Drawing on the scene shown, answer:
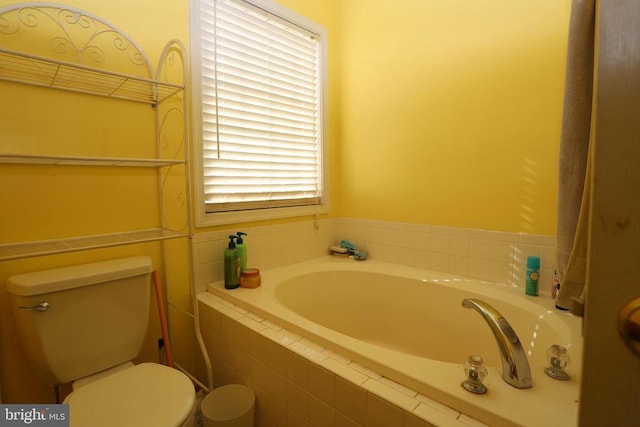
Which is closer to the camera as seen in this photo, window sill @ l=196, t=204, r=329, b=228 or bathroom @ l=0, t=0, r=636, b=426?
bathroom @ l=0, t=0, r=636, b=426

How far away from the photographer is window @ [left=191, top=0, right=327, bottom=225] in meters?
1.66

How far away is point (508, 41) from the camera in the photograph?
155cm

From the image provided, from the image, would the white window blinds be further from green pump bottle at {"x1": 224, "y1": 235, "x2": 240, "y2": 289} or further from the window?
green pump bottle at {"x1": 224, "y1": 235, "x2": 240, "y2": 289}

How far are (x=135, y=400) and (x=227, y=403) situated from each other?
45cm

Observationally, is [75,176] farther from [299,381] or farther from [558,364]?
[558,364]

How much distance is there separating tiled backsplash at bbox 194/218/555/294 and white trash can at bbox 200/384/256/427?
0.54m

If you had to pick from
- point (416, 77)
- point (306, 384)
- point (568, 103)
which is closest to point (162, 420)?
point (306, 384)

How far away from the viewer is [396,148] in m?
2.04

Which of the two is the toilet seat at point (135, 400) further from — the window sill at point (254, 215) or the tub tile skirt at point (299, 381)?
the window sill at point (254, 215)

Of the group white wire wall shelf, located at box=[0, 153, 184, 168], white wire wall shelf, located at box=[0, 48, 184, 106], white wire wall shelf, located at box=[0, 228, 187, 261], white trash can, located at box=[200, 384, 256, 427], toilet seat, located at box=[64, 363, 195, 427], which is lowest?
white trash can, located at box=[200, 384, 256, 427]

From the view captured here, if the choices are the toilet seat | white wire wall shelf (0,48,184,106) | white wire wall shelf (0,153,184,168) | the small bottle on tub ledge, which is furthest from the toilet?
the small bottle on tub ledge

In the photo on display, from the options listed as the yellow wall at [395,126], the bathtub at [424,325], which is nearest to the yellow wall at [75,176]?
the yellow wall at [395,126]

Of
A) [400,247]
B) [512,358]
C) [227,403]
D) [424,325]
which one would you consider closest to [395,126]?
[400,247]

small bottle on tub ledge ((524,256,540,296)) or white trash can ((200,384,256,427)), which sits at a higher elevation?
small bottle on tub ledge ((524,256,540,296))
